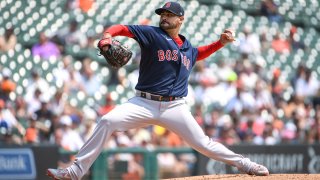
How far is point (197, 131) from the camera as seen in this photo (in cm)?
656

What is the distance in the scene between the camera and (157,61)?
253 inches

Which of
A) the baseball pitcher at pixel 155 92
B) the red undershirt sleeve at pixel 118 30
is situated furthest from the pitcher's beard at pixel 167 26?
the red undershirt sleeve at pixel 118 30

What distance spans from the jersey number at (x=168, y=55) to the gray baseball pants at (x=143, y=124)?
0.38m

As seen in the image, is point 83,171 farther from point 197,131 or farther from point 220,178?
point 220,178

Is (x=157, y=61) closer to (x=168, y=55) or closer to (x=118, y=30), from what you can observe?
(x=168, y=55)

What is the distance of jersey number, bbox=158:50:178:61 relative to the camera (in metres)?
6.43

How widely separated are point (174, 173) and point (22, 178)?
233 centimetres

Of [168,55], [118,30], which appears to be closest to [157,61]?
[168,55]

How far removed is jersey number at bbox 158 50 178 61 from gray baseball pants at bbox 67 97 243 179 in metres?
0.38

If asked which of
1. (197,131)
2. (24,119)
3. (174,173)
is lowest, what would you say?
(174,173)

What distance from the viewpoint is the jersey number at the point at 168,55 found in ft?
21.1

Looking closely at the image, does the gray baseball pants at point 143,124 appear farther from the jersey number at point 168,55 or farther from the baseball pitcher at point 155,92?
the jersey number at point 168,55

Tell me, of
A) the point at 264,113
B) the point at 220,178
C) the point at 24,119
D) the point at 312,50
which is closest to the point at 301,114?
the point at 264,113

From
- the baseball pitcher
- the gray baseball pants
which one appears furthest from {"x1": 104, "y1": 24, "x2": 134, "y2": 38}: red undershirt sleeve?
the gray baseball pants
